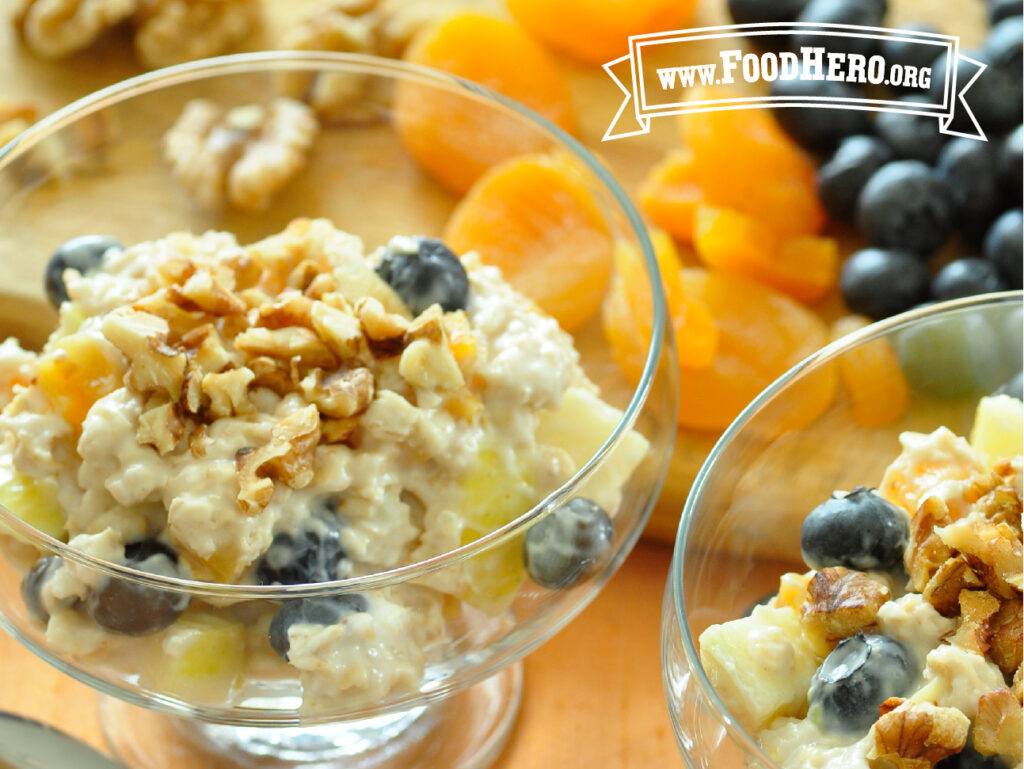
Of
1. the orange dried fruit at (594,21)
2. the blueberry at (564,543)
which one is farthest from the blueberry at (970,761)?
the orange dried fruit at (594,21)

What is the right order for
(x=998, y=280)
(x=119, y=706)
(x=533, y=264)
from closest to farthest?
(x=119, y=706) → (x=533, y=264) → (x=998, y=280)

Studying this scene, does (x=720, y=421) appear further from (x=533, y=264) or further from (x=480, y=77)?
(x=480, y=77)

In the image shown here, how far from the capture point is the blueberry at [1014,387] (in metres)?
1.25

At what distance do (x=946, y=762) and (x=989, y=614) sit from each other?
13cm

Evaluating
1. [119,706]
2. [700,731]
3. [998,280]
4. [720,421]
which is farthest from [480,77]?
[700,731]

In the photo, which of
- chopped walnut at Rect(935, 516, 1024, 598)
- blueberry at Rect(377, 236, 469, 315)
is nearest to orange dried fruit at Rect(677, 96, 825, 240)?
blueberry at Rect(377, 236, 469, 315)

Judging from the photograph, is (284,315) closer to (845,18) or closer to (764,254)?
(764,254)

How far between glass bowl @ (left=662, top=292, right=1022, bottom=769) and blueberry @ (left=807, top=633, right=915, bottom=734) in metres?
0.15

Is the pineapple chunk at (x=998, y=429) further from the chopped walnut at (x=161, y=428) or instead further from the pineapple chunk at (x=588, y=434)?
the chopped walnut at (x=161, y=428)

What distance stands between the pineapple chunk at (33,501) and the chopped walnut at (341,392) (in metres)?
0.25

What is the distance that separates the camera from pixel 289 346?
1.12 metres

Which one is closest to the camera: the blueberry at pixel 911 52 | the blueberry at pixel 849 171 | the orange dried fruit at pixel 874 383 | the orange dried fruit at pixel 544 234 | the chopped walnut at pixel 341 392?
the chopped walnut at pixel 341 392

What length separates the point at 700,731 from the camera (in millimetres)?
944

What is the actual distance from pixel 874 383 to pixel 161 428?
695mm
